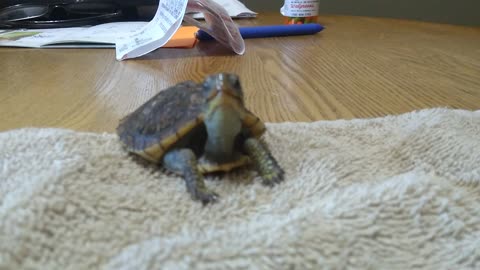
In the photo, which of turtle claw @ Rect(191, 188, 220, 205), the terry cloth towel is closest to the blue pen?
the terry cloth towel

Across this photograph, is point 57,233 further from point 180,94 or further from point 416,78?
point 416,78

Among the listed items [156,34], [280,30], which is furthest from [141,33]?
[280,30]

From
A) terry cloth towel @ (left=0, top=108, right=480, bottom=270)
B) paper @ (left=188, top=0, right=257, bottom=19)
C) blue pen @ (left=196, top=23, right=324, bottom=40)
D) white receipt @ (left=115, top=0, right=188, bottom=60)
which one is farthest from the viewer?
paper @ (left=188, top=0, right=257, bottom=19)

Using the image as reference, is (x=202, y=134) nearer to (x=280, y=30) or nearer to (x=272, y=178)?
(x=272, y=178)

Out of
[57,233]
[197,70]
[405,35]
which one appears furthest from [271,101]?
[405,35]

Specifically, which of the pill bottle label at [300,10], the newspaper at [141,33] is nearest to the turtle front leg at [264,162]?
the newspaper at [141,33]

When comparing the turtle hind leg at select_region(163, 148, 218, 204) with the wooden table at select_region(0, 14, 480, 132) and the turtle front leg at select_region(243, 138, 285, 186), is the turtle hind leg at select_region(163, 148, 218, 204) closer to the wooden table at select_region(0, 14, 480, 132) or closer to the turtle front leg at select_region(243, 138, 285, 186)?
the turtle front leg at select_region(243, 138, 285, 186)
